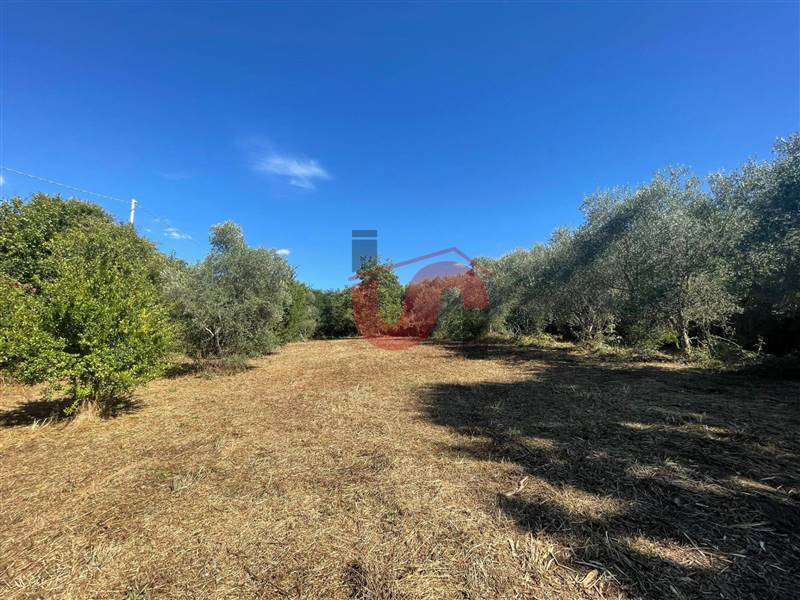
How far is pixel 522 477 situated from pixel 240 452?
12.1ft

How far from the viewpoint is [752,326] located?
35.9 feet

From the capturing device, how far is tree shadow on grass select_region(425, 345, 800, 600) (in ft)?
7.27

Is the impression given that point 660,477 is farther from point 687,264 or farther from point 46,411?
point 46,411

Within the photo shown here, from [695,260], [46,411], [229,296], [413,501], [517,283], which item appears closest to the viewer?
[413,501]

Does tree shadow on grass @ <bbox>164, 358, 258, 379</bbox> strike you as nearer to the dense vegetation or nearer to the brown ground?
the dense vegetation

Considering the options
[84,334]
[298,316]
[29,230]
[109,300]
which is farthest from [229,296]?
[298,316]

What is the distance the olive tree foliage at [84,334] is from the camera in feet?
16.8

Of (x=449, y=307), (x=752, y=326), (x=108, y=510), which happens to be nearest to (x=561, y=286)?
(x=752, y=326)

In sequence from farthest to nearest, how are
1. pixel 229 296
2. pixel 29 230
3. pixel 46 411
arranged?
pixel 29 230, pixel 229 296, pixel 46 411

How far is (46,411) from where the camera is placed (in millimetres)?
6449

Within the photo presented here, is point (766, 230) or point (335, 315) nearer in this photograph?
point (766, 230)

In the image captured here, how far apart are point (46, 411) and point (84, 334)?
8.66 ft

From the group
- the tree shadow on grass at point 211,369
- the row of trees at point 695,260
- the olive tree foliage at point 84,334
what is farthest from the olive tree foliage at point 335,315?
the olive tree foliage at point 84,334

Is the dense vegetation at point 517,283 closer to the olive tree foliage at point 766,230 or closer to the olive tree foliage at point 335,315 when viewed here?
the olive tree foliage at point 766,230
